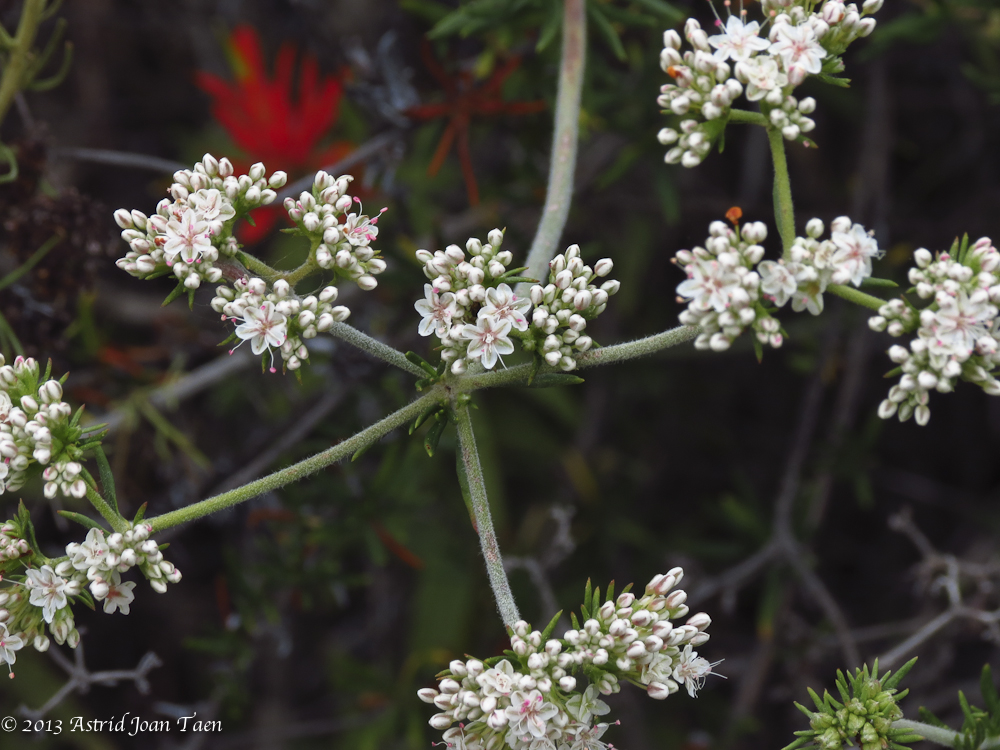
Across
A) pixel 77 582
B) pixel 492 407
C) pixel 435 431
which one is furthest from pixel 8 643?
pixel 492 407

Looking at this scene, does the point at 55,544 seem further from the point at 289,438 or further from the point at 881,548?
the point at 881,548

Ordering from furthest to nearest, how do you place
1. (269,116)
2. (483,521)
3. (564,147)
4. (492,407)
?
(492,407), (269,116), (564,147), (483,521)

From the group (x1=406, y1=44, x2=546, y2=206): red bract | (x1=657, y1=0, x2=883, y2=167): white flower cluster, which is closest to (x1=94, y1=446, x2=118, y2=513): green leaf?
(x1=657, y1=0, x2=883, y2=167): white flower cluster

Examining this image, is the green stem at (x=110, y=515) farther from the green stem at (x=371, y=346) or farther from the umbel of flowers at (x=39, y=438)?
the green stem at (x=371, y=346)

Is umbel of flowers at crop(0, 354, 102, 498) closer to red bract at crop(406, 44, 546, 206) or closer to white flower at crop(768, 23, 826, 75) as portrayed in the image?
white flower at crop(768, 23, 826, 75)

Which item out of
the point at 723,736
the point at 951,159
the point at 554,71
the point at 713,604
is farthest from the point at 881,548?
the point at 554,71

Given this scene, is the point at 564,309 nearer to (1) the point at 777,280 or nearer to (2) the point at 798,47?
(1) the point at 777,280
